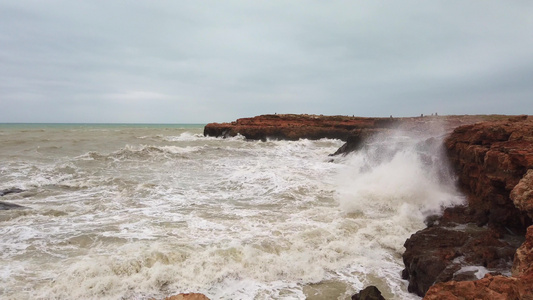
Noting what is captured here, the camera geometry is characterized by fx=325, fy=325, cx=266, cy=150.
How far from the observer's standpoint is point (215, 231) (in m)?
6.15

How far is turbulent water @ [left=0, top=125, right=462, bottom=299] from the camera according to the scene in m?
4.31

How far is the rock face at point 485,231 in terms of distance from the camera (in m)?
2.43

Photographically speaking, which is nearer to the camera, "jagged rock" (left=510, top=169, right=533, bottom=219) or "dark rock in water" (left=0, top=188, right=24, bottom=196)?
"jagged rock" (left=510, top=169, right=533, bottom=219)

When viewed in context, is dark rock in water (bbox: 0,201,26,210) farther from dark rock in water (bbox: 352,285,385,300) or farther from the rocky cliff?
the rocky cliff

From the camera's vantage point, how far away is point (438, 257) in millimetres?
4320

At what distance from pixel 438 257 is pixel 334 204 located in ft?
12.7

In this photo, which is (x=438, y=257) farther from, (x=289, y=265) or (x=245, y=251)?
(x=245, y=251)

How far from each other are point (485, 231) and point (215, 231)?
14.6 ft

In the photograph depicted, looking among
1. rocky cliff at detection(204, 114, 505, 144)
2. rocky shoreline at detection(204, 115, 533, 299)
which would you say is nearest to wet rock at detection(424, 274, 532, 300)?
rocky shoreline at detection(204, 115, 533, 299)

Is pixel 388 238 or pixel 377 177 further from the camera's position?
pixel 377 177

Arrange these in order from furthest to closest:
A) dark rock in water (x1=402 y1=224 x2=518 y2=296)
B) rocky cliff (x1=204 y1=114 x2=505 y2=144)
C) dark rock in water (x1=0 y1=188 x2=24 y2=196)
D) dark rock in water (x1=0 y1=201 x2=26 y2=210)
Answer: rocky cliff (x1=204 y1=114 x2=505 y2=144), dark rock in water (x1=0 y1=188 x2=24 y2=196), dark rock in water (x1=0 y1=201 x2=26 y2=210), dark rock in water (x1=402 y1=224 x2=518 y2=296)

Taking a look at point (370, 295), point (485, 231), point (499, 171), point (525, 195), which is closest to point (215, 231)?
point (370, 295)

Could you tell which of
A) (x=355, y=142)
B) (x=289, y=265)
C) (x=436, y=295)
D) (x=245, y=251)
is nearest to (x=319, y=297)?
(x=289, y=265)

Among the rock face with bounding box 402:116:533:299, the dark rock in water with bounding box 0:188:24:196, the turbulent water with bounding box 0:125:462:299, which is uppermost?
the rock face with bounding box 402:116:533:299
